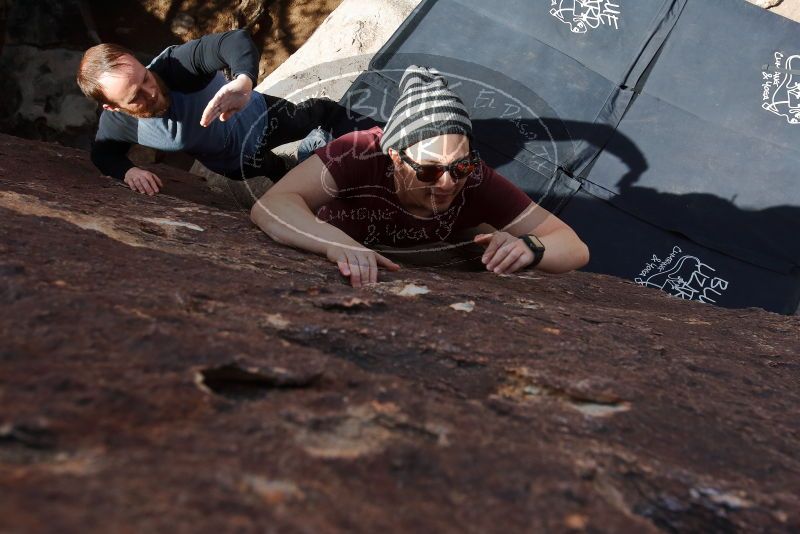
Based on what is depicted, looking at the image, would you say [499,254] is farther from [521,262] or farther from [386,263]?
[386,263]

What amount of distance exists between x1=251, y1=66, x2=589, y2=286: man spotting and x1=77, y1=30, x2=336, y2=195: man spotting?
2.13 feet

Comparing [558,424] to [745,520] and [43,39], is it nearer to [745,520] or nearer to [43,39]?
[745,520]

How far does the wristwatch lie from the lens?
2.17 meters

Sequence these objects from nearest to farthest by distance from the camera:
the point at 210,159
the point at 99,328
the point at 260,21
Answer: the point at 99,328
the point at 210,159
the point at 260,21

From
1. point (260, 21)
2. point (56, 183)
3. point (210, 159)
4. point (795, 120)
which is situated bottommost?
point (56, 183)

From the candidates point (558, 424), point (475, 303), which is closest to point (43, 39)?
point (475, 303)

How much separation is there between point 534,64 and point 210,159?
2.32 meters

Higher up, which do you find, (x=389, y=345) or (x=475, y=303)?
(x=475, y=303)

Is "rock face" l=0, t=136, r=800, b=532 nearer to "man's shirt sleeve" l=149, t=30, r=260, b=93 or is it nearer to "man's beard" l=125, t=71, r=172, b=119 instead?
"man's beard" l=125, t=71, r=172, b=119

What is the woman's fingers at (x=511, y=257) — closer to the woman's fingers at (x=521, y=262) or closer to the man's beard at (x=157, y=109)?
the woman's fingers at (x=521, y=262)

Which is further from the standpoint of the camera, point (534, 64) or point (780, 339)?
point (534, 64)

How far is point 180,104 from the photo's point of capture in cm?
262

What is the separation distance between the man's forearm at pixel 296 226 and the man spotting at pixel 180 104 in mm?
649

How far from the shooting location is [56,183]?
2168 mm
